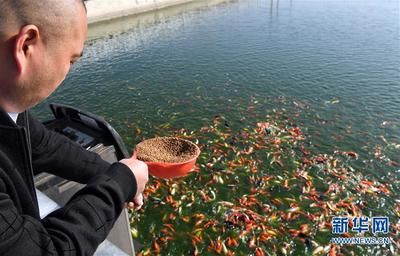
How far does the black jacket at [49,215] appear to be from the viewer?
1786mm

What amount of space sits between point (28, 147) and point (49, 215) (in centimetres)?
46

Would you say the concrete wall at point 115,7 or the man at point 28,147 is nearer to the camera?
the man at point 28,147

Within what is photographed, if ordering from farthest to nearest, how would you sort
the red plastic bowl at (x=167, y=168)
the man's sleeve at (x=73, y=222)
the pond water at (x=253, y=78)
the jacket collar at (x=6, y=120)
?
the pond water at (x=253, y=78), the red plastic bowl at (x=167, y=168), the jacket collar at (x=6, y=120), the man's sleeve at (x=73, y=222)

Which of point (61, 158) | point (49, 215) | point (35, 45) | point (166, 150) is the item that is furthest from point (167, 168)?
point (35, 45)

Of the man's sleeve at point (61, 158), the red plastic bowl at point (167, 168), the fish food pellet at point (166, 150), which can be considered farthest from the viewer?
the fish food pellet at point (166, 150)

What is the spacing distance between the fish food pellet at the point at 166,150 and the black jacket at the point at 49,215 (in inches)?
265

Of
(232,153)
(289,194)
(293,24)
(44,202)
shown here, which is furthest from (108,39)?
(44,202)

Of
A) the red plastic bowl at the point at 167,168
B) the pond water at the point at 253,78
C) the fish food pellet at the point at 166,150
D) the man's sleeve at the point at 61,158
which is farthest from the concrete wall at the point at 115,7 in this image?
the man's sleeve at the point at 61,158

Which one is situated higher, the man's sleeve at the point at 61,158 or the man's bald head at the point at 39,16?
the man's bald head at the point at 39,16

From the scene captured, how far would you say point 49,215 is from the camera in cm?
207

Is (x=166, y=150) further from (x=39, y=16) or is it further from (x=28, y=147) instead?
(x=39, y=16)

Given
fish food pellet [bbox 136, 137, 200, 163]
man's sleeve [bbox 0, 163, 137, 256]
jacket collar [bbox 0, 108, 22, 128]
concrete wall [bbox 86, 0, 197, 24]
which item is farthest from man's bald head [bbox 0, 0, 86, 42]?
concrete wall [bbox 86, 0, 197, 24]

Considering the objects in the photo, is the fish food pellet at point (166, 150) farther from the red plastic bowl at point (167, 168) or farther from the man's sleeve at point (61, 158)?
the man's sleeve at point (61, 158)

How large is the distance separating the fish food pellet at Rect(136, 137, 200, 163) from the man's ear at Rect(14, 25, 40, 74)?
23.6ft
